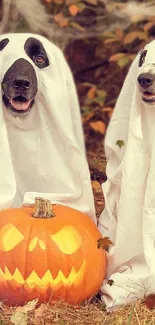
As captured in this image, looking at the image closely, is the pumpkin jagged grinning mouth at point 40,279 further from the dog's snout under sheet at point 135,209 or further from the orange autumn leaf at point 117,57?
the orange autumn leaf at point 117,57

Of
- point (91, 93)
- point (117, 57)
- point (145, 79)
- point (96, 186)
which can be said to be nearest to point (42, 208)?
point (145, 79)

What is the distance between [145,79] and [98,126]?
9.94 ft

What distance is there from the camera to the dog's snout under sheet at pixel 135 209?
9.41 ft

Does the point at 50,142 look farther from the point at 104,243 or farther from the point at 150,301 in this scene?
the point at 150,301

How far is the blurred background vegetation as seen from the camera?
563cm

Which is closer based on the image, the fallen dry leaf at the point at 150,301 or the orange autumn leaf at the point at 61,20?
the fallen dry leaf at the point at 150,301

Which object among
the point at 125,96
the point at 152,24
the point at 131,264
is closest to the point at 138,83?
the point at 125,96

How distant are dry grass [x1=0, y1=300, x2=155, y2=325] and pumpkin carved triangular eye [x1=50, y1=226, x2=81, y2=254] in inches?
8.9

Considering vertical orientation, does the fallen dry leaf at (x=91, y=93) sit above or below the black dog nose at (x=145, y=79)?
below

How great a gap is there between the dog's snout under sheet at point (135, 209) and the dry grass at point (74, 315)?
0.08m

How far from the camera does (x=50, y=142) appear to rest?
3225 millimetres

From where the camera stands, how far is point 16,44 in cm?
314

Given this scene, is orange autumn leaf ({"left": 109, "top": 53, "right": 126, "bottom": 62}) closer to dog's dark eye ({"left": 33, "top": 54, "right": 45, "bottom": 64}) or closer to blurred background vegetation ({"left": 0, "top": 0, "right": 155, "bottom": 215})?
blurred background vegetation ({"left": 0, "top": 0, "right": 155, "bottom": 215})

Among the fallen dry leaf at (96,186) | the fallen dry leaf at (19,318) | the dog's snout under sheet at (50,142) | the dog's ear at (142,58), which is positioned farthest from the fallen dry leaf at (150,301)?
the fallen dry leaf at (96,186)
